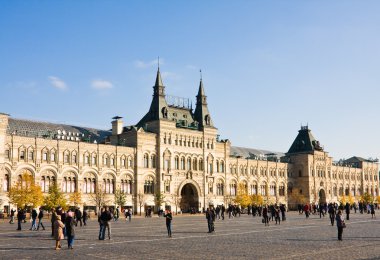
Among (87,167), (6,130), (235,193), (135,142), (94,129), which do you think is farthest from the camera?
(235,193)

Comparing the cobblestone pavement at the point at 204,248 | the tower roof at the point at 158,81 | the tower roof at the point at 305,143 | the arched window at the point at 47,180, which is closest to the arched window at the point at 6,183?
the arched window at the point at 47,180

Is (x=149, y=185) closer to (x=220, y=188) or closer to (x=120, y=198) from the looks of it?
(x=120, y=198)

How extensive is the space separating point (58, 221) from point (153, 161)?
6601 cm

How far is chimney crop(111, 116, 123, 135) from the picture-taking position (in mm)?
92250

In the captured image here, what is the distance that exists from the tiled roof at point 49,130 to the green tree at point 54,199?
37.9 feet

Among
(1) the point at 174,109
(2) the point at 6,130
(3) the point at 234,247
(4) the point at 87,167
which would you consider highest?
(1) the point at 174,109

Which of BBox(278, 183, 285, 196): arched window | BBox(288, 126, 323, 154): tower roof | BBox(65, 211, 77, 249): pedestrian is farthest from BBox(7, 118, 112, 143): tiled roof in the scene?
BBox(288, 126, 323, 154): tower roof

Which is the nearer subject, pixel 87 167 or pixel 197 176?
pixel 87 167

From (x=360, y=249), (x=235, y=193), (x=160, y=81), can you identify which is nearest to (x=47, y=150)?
(x=160, y=81)

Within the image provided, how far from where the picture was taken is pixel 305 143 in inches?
5177

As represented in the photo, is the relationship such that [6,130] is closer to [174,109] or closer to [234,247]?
[174,109]

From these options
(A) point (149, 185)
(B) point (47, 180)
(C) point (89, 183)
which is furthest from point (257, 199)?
(B) point (47, 180)

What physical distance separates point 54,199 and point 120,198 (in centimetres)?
1282

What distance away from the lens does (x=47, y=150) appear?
76.8 metres
